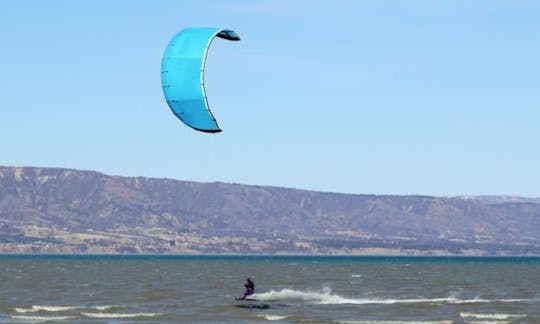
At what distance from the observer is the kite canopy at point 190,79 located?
45.9 m

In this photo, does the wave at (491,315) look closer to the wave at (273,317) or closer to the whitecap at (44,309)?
the wave at (273,317)

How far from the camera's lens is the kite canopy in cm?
4591

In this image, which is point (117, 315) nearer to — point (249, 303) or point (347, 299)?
point (249, 303)

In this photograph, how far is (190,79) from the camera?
46.2 m

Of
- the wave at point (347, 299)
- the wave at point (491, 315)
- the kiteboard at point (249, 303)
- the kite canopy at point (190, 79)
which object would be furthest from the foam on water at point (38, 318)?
the kite canopy at point (190, 79)

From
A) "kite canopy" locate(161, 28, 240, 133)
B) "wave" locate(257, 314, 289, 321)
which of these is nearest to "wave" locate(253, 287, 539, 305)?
"wave" locate(257, 314, 289, 321)

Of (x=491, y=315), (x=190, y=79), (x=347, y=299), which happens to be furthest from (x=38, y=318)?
(x=190, y=79)

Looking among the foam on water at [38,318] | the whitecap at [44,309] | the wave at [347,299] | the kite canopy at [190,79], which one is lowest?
the foam on water at [38,318]

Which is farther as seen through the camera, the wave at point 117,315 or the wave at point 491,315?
the wave at point 491,315

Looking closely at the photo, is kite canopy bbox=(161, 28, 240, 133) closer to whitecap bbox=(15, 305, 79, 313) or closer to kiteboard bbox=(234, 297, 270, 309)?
whitecap bbox=(15, 305, 79, 313)

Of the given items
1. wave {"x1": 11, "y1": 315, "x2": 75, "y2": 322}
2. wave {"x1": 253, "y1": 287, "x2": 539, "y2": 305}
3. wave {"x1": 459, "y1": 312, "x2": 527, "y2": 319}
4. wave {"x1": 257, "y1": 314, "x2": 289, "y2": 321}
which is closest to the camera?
wave {"x1": 11, "y1": 315, "x2": 75, "y2": 322}

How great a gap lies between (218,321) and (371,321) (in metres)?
8.81

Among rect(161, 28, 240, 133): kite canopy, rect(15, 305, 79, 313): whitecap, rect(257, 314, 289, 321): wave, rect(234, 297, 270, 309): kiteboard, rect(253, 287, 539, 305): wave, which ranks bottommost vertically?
rect(15, 305, 79, 313): whitecap

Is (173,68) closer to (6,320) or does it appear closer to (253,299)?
(6,320)
